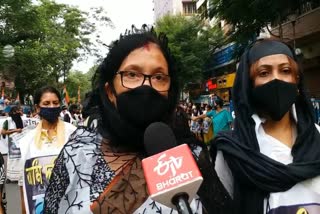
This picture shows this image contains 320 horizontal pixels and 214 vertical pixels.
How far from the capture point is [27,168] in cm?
434

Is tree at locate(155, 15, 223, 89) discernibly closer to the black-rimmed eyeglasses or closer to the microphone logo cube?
the black-rimmed eyeglasses

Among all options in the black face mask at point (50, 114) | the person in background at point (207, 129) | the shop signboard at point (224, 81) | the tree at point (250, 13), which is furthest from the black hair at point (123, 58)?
the shop signboard at point (224, 81)

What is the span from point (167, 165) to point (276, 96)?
103cm

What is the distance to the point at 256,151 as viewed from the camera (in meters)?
2.31

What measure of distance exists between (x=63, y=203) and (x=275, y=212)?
0.90 metres

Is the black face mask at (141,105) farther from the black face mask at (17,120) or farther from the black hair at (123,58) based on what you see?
the black face mask at (17,120)

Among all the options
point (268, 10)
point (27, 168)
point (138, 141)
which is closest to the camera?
point (138, 141)

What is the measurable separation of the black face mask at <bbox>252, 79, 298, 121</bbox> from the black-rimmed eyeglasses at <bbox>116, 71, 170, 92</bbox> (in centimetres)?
52

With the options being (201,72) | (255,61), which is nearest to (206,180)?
(255,61)

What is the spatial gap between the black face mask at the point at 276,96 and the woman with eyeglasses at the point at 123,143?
41 centimetres

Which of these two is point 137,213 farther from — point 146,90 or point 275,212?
point 275,212

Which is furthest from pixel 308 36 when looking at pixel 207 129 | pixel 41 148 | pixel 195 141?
pixel 195 141

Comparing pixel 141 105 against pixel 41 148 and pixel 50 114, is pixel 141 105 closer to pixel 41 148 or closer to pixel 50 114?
pixel 41 148

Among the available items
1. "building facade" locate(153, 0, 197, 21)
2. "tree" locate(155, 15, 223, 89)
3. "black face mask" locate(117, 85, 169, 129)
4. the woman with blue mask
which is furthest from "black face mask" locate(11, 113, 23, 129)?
"building facade" locate(153, 0, 197, 21)
